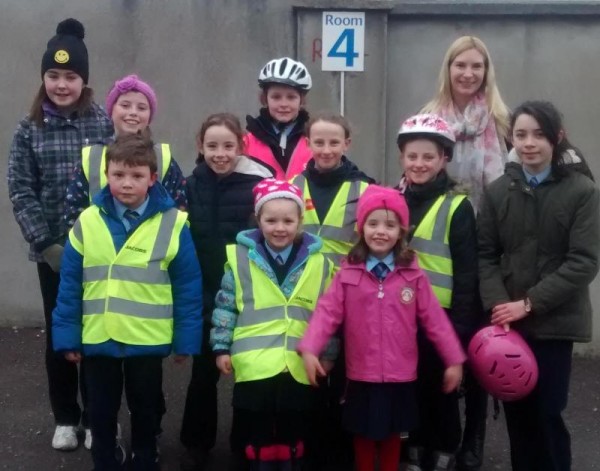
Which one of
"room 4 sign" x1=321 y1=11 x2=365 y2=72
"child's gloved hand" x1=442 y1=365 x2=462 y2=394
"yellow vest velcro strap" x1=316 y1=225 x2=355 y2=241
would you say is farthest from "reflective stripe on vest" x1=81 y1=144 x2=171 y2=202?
"room 4 sign" x1=321 y1=11 x2=365 y2=72

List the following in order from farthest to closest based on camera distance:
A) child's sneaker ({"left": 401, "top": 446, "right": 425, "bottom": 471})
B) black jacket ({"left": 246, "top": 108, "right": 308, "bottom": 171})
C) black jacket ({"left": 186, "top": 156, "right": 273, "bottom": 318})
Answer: black jacket ({"left": 246, "top": 108, "right": 308, "bottom": 171}), child's sneaker ({"left": 401, "top": 446, "right": 425, "bottom": 471}), black jacket ({"left": 186, "top": 156, "right": 273, "bottom": 318})

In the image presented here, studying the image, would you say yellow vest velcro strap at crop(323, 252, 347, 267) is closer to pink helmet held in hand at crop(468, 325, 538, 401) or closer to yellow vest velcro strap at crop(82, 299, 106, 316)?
pink helmet held in hand at crop(468, 325, 538, 401)

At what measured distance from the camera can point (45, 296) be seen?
4.99 metres

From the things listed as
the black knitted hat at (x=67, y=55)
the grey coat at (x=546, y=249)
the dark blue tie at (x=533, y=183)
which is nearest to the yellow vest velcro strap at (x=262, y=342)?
the grey coat at (x=546, y=249)

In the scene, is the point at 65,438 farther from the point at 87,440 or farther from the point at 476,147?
the point at 476,147

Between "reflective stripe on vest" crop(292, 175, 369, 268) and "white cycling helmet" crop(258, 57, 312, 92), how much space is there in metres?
0.59

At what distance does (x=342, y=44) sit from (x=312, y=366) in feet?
11.0

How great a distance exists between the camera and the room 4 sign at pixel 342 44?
677 centimetres

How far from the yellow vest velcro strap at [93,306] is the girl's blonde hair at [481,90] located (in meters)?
1.92

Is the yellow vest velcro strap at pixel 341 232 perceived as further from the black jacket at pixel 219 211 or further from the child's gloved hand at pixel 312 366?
the child's gloved hand at pixel 312 366

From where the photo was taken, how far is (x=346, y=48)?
267 inches

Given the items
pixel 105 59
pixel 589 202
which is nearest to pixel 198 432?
pixel 589 202

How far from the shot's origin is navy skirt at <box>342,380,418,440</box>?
13.8 feet

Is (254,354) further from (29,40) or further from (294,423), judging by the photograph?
(29,40)
